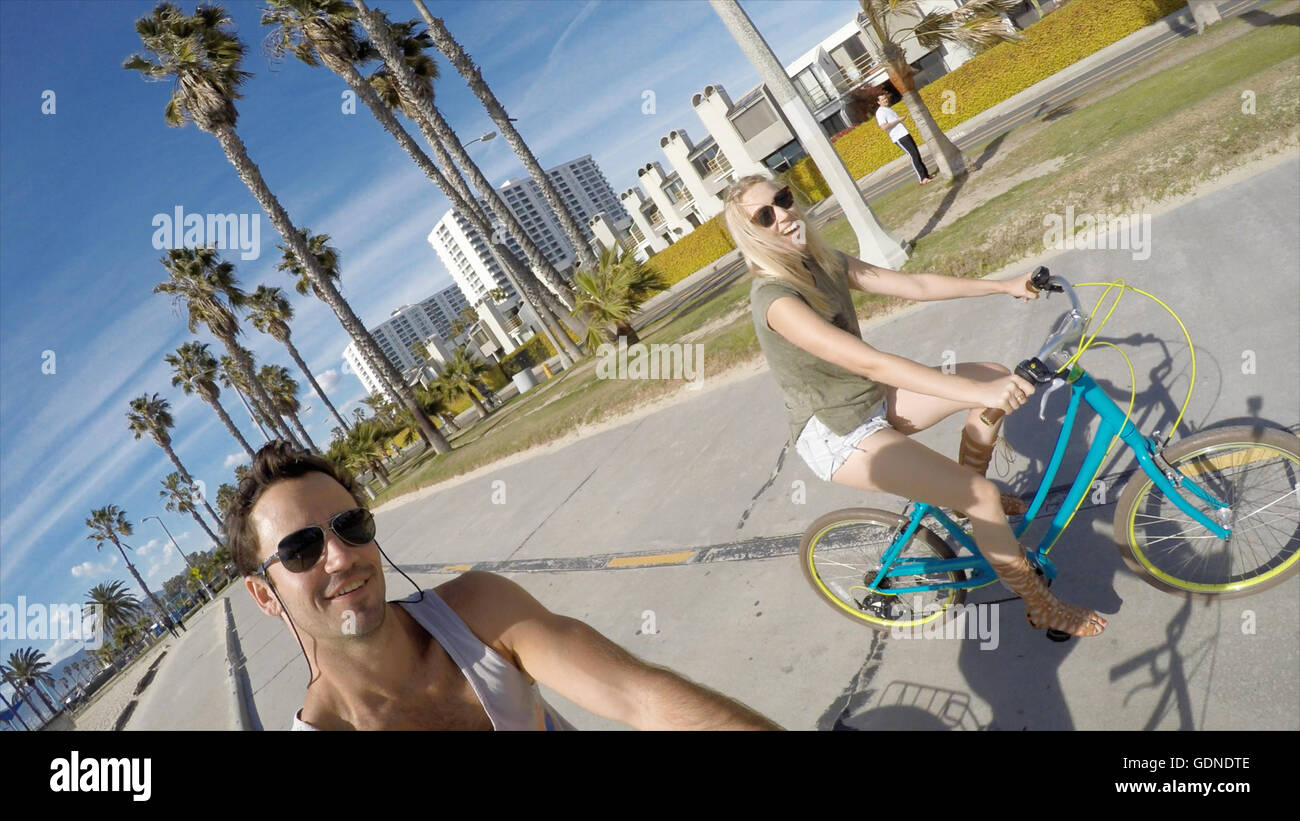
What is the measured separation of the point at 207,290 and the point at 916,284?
37.6 metres

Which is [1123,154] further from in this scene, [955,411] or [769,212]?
[769,212]

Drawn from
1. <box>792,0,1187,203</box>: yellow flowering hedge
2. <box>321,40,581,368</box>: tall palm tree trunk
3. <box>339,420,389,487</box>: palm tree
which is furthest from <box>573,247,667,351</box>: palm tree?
<box>339,420,389,487</box>: palm tree

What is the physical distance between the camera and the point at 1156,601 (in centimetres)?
273

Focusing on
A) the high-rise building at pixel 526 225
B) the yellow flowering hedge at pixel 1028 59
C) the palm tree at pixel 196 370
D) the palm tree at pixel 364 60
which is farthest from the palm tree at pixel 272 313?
the high-rise building at pixel 526 225

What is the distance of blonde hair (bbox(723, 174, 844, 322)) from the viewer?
2.84 metres

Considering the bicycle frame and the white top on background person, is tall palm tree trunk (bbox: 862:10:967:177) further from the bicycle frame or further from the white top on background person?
the bicycle frame

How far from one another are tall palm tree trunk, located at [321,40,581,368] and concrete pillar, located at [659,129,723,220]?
34270mm

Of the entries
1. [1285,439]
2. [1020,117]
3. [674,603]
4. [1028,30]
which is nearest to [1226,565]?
[1285,439]

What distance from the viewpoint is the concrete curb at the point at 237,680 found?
613 cm

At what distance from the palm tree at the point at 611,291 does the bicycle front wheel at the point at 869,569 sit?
12586 mm

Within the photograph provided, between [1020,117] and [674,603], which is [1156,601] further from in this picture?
[1020,117]

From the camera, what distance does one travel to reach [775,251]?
9.35 feet

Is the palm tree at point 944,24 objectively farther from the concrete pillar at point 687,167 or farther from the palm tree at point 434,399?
the concrete pillar at point 687,167

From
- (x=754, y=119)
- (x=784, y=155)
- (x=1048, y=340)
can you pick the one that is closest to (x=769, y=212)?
(x=1048, y=340)
